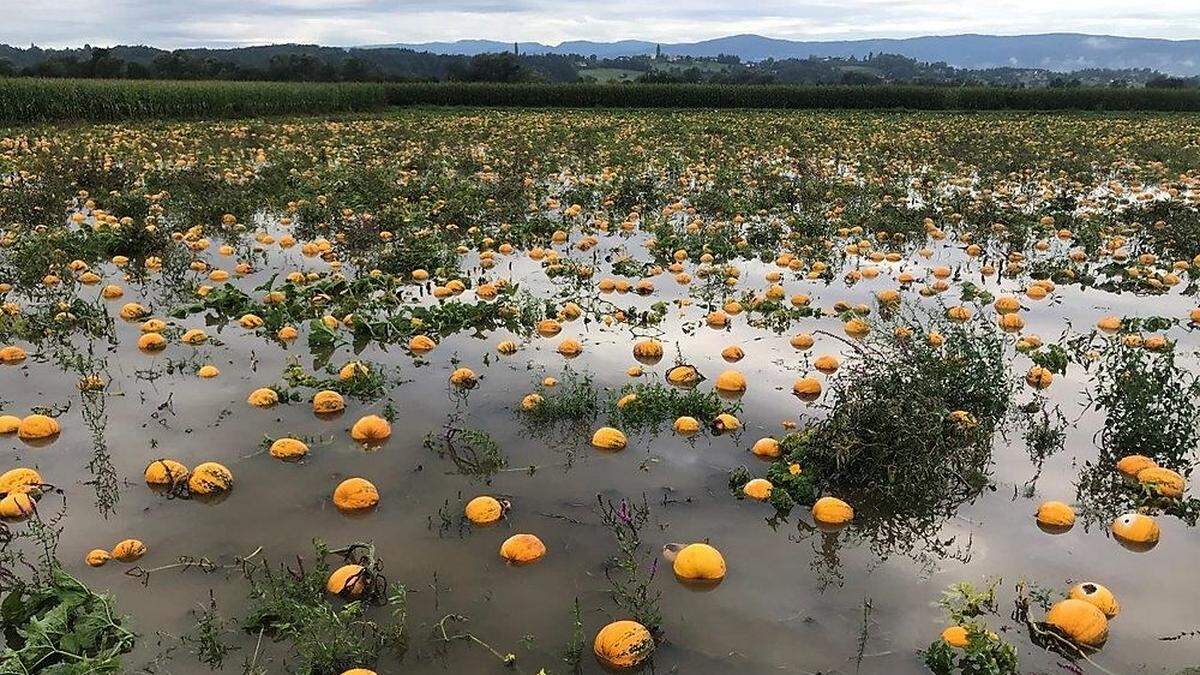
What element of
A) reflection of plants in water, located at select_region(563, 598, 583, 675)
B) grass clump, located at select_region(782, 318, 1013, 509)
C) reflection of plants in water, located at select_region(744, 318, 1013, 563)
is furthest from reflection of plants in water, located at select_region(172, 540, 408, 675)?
grass clump, located at select_region(782, 318, 1013, 509)

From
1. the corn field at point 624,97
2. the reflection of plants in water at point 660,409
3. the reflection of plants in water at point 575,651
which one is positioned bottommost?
the reflection of plants in water at point 575,651

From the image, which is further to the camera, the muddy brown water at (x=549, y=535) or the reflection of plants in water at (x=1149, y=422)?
the reflection of plants in water at (x=1149, y=422)

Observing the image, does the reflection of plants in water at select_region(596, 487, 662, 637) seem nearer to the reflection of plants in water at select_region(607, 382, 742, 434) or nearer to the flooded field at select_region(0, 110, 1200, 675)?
the flooded field at select_region(0, 110, 1200, 675)

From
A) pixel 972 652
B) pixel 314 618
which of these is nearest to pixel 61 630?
pixel 314 618

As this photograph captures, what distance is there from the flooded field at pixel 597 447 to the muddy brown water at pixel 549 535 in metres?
0.02

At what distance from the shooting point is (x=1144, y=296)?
30.6 feet

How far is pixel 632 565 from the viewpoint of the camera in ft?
14.2

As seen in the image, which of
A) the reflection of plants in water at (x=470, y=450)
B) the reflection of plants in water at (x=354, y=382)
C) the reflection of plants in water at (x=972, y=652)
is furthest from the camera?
the reflection of plants in water at (x=354, y=382)

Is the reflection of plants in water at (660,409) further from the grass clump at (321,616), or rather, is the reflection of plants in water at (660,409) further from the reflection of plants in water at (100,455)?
the reflection of plants in water at (100,455)

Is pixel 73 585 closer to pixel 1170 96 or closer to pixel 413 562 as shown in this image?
pixel 413 562

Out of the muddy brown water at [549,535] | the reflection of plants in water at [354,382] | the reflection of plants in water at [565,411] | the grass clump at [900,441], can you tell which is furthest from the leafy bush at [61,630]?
the grass clump at [900,441]

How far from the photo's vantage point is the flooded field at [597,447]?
3.92m

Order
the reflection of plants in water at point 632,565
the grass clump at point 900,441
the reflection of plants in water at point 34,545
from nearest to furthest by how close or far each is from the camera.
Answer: the reflection of plants in water at point 632,565
the reflection of plants in water at point 34,545
the grass clump at point 900,441

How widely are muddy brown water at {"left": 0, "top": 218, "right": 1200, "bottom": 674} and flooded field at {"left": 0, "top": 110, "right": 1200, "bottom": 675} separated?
0.07ft
